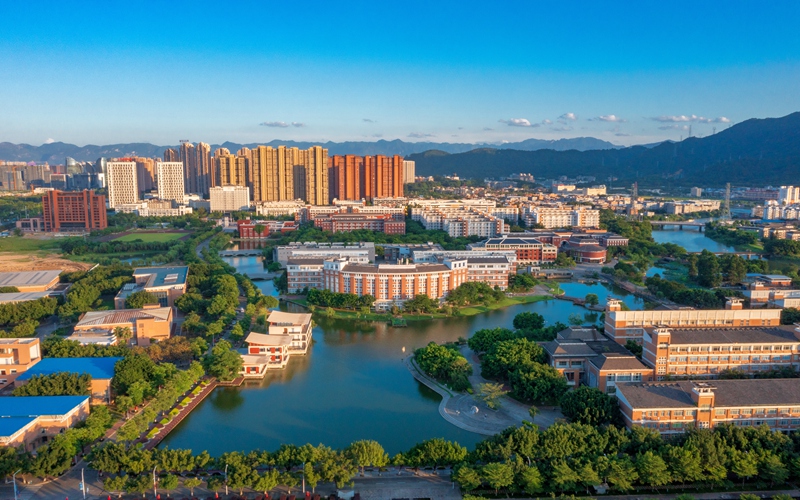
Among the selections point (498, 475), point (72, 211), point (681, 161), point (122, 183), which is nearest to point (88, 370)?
point (498, 475)

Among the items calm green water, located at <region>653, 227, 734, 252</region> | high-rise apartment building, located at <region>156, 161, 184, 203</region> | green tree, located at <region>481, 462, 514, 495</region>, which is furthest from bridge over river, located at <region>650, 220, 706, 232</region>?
green tree, located at <region>481, 462, 514, 495</region>

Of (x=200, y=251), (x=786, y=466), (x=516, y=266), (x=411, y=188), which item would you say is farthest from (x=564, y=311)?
(x=411, y=188)

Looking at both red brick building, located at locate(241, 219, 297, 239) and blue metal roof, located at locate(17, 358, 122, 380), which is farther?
red brick building, located at locate(241, 219, 297, 239)

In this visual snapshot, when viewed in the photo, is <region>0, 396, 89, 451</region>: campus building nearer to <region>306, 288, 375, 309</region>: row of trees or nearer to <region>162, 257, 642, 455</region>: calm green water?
<region>162, 257, 642, 455</region>: calm green water

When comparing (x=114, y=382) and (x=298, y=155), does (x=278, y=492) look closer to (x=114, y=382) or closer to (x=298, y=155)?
(x=114, y=382)

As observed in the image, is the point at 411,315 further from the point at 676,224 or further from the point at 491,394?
the point at 676,224
